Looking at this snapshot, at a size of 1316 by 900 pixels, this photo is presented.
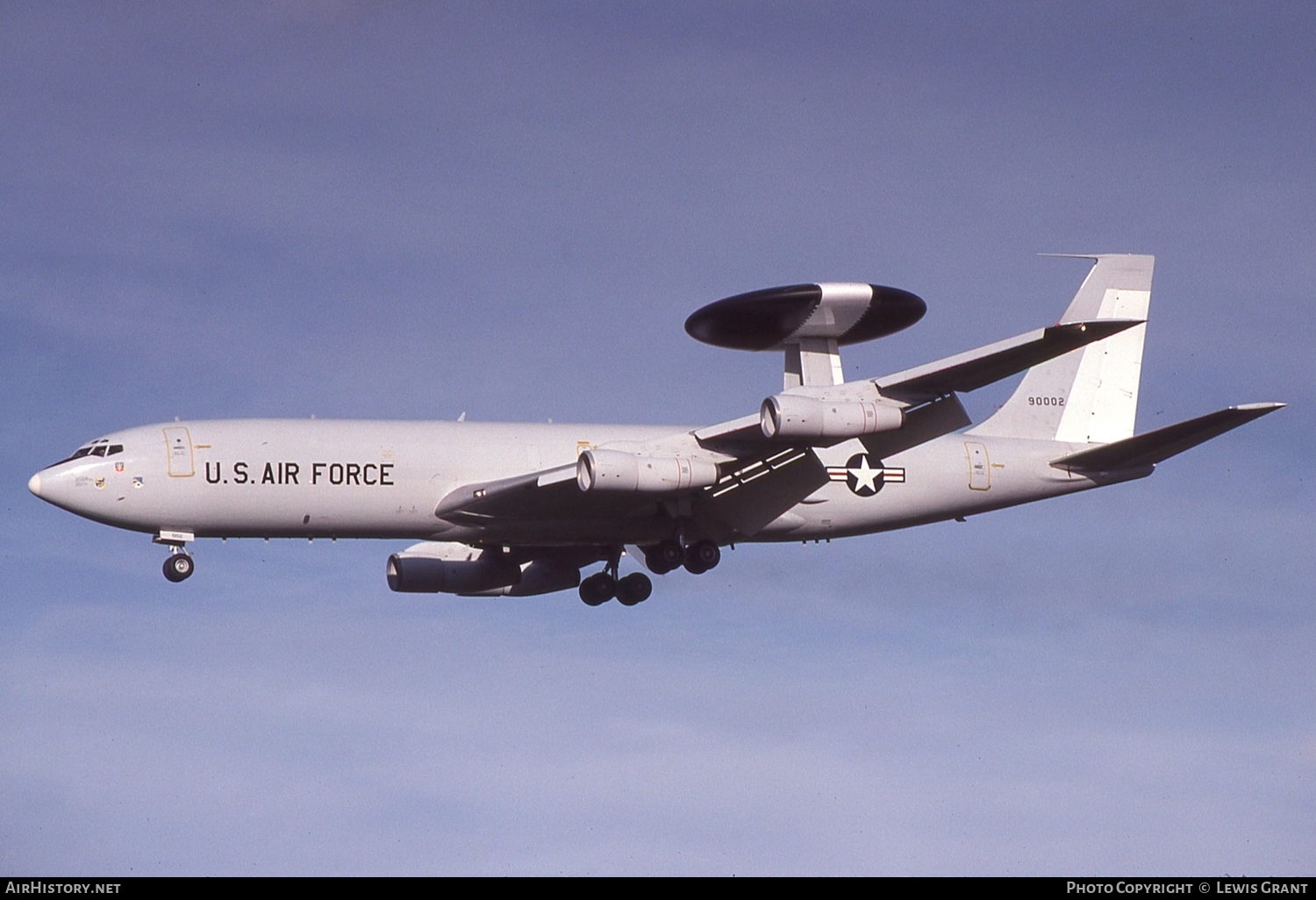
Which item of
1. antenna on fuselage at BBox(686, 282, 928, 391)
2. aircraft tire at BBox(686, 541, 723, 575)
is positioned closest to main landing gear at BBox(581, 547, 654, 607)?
aircraft tire at BBox(686, 541, 723, 575)

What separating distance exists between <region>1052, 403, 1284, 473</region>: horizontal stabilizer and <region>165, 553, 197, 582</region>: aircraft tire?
86.2 feet

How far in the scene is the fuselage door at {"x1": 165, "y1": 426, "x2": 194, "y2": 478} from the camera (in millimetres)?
43469

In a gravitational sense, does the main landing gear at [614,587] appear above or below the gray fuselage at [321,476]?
below

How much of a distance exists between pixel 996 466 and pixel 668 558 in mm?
10963

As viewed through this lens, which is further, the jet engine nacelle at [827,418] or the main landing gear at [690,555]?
the main landing gear at [690,555]

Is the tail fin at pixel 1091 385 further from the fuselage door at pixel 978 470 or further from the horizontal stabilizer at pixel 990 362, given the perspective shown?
the horizontal stabilizer at pixel 990 362

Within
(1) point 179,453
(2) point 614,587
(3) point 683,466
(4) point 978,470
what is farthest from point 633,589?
(1) point 179,453

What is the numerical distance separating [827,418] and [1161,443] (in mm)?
12097

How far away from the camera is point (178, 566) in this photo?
44.2 meters

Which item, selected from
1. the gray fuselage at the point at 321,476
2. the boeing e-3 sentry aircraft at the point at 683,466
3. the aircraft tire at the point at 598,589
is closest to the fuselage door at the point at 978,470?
the boeing e-3 sentry aircraft at the point at 683,466

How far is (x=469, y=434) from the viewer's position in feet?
150

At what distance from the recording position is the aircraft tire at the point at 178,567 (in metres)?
44.2

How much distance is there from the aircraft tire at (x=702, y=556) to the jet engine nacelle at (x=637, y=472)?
4116mm
